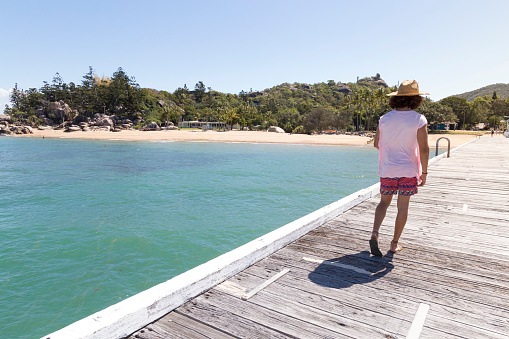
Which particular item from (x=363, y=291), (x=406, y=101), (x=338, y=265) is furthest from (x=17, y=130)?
(x=363, y=291)

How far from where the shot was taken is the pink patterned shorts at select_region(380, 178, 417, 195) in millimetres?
3524

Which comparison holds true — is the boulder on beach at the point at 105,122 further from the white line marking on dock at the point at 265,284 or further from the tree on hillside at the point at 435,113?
the white line marking on dock at the point at 265,284

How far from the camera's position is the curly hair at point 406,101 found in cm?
353

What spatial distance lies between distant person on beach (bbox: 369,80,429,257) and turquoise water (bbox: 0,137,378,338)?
17.2ft

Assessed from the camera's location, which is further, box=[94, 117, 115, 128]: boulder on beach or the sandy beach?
box=[94, 117, 115, 128]: boulder on beach

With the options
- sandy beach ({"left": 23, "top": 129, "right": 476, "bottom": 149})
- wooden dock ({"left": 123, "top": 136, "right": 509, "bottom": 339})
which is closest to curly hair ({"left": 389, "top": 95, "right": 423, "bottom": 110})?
wooden dock ({"left": 123, "top": 136, "right": 509, "bottom": 339})

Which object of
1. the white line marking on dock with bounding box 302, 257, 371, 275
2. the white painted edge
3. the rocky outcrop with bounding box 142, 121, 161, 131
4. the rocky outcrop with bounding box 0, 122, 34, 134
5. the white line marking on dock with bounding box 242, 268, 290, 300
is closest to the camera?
the white painted edge

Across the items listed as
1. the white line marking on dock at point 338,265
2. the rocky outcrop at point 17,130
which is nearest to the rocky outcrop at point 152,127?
the rocky outcrop at point 17,130

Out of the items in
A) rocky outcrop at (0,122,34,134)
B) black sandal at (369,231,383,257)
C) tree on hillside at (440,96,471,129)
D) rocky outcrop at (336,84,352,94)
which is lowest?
black sandal at (369,231,383,257)

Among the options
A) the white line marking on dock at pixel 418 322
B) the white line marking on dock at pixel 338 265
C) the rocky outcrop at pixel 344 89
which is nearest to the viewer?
the white line marking on dock at pixel 418 322

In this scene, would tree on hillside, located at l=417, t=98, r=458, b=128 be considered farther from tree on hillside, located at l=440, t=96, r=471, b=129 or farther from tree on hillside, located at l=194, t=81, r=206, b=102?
tree on hillside, located at l=194, t=81, r=206, b=102

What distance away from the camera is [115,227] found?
10.2 m

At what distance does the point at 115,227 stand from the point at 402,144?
9264 mm

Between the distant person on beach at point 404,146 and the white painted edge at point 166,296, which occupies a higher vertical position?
the distant person on beach at point 404,146
